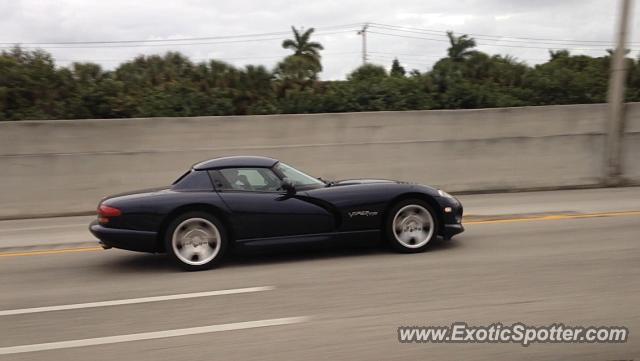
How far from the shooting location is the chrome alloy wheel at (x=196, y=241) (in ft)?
20.8

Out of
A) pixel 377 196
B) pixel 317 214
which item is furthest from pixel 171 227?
pixel 377 196

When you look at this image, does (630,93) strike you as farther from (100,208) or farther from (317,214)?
(100,208)

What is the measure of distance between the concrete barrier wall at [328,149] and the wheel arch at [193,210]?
19.6ft

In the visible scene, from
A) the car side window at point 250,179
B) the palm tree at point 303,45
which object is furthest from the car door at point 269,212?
the palm tree at point 303,45

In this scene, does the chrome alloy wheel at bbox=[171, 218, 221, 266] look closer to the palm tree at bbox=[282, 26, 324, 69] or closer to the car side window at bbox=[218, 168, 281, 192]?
the car side window at bbox=[218, 168, 281, 192]

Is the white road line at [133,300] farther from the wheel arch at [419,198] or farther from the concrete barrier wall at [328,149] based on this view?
the concrete barrier wall at [328,149]

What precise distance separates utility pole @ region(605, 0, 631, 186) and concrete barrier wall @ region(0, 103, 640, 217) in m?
0.20

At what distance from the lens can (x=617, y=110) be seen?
13.4 metres

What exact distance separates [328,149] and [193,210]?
6674 millimetres

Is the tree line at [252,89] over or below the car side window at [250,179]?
over

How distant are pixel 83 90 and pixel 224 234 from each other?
11709 mm

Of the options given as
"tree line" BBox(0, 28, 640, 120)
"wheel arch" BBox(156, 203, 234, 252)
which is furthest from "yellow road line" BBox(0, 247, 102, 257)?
"tree line" BBox(0, 28, 640, 120)

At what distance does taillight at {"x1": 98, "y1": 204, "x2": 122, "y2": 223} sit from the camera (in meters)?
6.31

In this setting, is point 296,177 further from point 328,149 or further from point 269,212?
point 328,149
